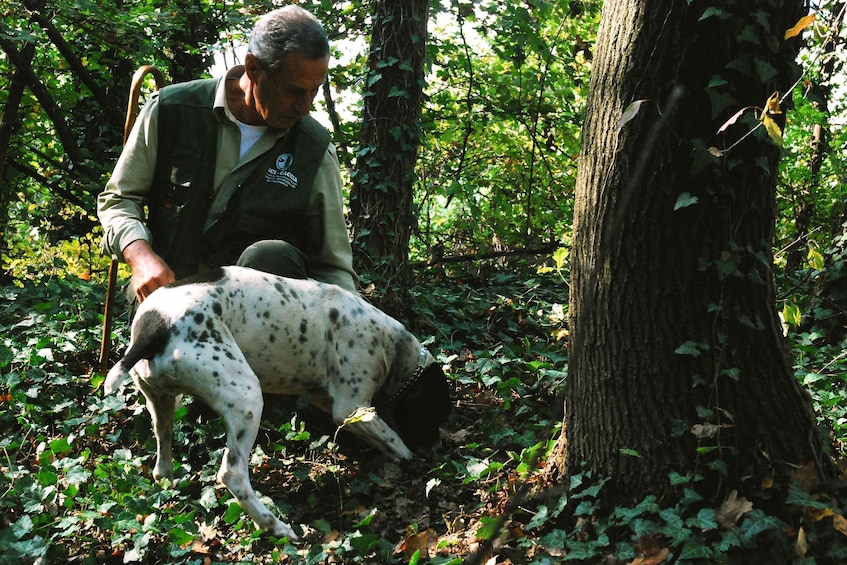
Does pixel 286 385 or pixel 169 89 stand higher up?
pixel 169 89

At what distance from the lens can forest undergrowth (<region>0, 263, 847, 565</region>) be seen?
8.74 ft

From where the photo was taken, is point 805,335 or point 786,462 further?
point 805,335

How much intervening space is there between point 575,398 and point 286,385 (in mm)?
1469

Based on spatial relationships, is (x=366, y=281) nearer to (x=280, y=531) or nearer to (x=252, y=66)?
(x=252, y=66)

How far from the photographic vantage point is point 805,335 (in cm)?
500

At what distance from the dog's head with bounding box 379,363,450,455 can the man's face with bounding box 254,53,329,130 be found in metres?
1.44

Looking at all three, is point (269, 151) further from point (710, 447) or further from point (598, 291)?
point (710, 447)

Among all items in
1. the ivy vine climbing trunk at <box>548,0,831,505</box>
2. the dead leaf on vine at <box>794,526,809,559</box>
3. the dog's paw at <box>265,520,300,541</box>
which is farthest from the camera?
the dog's paw at <box>265,520,300,541</box>

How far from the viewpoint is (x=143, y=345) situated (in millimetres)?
3271

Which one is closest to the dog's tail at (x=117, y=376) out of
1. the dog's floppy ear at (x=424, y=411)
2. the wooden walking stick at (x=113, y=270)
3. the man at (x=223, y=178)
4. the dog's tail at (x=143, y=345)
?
the dog's tail at (x=143, y=345)

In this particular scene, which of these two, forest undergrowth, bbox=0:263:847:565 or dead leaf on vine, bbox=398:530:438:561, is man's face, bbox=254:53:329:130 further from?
dead leaf on vine, bbox=398:530:438:561

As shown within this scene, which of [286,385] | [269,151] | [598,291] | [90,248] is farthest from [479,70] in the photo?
[598,291]

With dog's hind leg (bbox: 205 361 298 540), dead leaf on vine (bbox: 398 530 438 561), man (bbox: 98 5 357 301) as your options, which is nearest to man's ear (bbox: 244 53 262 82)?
man (bbox: 98 5 357 301)

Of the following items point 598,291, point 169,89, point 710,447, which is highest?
point 169,89
